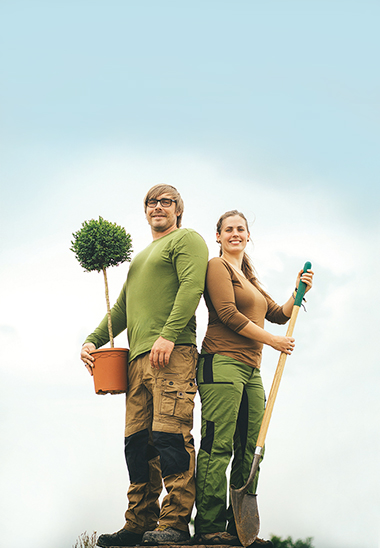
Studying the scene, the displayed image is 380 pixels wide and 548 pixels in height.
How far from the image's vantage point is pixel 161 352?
3.76 metres

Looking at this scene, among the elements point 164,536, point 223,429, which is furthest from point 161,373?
point 164,536

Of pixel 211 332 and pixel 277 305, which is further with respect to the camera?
pixel 277 305

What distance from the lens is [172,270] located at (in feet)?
13.4

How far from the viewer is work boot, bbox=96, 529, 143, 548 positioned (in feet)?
13.1

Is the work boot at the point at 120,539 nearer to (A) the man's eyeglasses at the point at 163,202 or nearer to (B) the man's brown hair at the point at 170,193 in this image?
(B) the man's brown hair at the point at 170,193

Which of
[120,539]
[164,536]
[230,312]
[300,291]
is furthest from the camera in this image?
[300,291]

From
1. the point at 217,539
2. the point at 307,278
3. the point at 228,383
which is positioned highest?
the point at 307,278

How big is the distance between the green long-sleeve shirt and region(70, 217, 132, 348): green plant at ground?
0.22m

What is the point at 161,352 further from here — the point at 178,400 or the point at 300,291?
the point at 300,291

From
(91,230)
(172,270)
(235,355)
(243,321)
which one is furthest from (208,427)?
(91,230)

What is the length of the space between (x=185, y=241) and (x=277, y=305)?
3.83ft

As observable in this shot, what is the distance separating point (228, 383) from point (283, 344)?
0.54m

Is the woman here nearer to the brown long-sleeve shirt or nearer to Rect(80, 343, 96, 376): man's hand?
the brown long-sleeve shirt

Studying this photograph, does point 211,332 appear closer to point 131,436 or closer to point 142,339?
point 142,339
